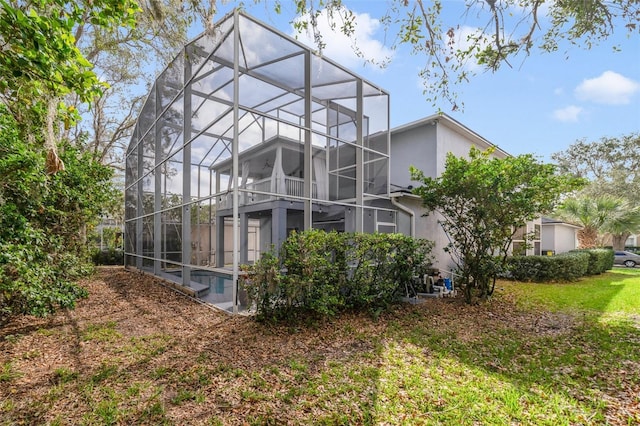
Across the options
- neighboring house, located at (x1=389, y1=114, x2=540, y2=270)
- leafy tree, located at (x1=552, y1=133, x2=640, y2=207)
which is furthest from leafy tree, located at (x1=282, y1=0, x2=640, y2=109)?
leafy tree, located at (x1=552, y1=133, x2=640, y2=207)

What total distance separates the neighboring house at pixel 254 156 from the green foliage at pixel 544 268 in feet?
11.7

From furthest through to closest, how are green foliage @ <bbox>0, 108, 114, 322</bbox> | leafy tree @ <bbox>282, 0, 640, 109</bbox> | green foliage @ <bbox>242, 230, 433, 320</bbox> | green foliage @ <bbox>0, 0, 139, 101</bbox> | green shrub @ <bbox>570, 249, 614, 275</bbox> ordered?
green shrub @ <bbox>570, 249, 614, 275</bbox> → green foliage @ <bbox>242, 230, 433, 320</bbox> → leafy tree @ <bbox>282, 0, 640, 109</bbox> → green foliage @ <bbox>0, 108, 114, 322</bbox> → green foliage @ <bbox>0, 0, 139, 101</bbox>

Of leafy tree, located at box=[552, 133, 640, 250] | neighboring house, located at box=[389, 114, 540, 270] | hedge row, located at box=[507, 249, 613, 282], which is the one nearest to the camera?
neighboring house, located at box=[389, 114, 540, 270]

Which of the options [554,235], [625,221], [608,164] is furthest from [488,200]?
[608,164]

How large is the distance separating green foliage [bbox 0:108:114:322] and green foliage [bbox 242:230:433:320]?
3.21 m

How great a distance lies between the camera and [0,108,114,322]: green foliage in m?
4.50

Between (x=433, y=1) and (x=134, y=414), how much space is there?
6966 mm

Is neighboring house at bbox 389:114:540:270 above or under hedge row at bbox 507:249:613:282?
above

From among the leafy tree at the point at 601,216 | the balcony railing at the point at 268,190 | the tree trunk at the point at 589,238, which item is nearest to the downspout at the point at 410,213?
the balcony railing at the point at 268,190

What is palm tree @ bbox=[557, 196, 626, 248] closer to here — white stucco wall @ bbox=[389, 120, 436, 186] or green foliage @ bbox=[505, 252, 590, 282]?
green foliage @ bbox=[505, 252, 590, 282]

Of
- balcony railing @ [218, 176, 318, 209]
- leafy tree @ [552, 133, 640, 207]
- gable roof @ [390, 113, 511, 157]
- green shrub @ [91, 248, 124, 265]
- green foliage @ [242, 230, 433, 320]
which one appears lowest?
green shrub @ [91, 248, 124, 265]

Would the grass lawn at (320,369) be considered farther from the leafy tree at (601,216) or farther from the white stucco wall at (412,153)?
the leafy tree at (601,216)

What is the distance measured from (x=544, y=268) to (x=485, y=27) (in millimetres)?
10091

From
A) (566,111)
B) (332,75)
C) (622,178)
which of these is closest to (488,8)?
(332,75)
